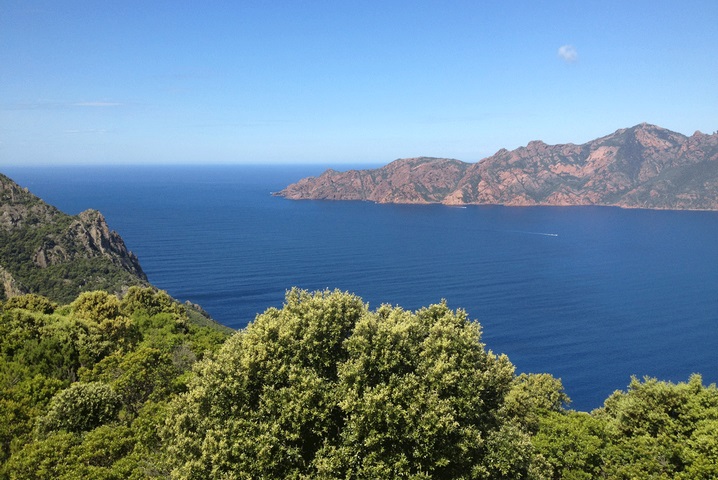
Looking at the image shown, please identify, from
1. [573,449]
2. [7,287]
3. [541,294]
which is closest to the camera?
[573,449]

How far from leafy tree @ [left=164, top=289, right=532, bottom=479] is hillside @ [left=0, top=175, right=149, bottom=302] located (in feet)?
340

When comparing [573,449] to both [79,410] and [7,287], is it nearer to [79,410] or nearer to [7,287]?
[79,410]

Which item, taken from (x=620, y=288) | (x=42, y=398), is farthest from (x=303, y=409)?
(x=620, y=288)

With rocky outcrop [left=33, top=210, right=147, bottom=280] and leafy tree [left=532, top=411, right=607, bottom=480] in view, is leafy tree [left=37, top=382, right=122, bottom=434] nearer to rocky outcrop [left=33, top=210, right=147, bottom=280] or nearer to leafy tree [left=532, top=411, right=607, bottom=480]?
leafy tree [left=532, top=411, right=607, bottom=480]

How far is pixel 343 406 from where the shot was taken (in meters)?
18.7

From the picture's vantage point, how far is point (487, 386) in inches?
923

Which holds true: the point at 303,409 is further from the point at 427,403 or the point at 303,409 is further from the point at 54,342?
the point at 54,342

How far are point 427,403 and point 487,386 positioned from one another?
18.9ft

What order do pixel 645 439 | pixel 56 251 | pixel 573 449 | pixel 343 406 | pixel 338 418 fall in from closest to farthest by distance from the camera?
pixel 343 406 → pixel 338 418 → pixel 645 439 → pixel 573 449 → pixel 56 251

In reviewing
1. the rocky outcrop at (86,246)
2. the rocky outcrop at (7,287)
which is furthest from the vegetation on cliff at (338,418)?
the rocky outcrop at (86,246)

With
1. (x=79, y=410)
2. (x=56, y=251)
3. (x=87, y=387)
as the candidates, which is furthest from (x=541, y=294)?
(x=56, y=251)

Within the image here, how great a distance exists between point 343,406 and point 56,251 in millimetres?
133207

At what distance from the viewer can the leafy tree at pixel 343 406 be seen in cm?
1856

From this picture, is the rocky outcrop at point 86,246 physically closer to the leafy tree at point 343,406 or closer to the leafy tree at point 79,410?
the leafy tree at point 79,410
